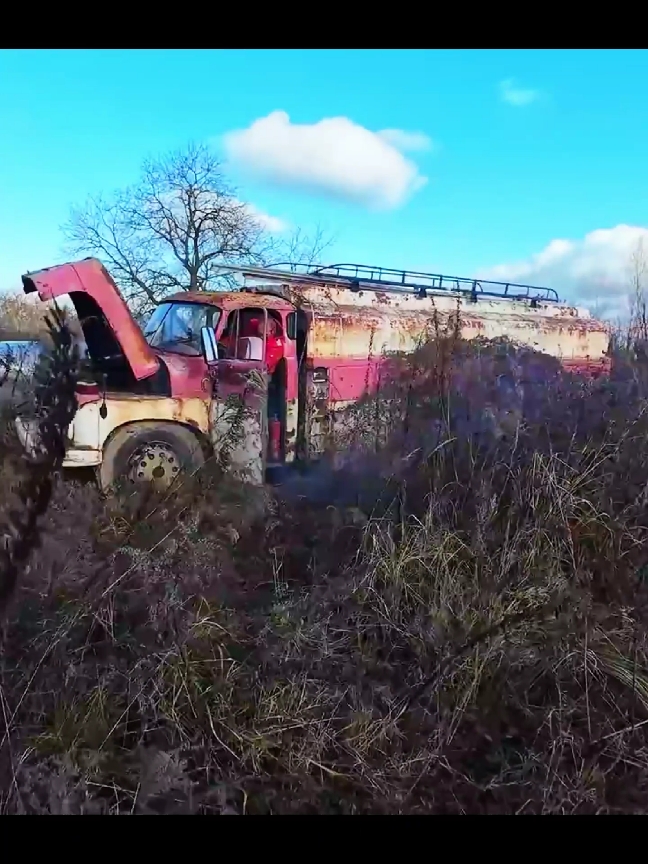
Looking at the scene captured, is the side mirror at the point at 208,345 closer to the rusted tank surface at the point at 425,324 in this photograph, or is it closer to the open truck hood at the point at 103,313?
the open truck hood at the point at 103,313

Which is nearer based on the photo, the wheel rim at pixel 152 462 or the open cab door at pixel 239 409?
the wheel rim at pixel 152 462

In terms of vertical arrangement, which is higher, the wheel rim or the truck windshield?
the truck windshield

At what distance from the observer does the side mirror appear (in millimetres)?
5023

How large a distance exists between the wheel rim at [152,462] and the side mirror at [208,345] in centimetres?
83

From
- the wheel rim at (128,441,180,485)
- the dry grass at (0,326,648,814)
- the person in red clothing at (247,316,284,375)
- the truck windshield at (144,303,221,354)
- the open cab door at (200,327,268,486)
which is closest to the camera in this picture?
the dry grass at (0,326,648,814)

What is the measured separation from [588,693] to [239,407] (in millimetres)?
3178

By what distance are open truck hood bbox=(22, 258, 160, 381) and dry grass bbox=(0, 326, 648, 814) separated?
1198mm

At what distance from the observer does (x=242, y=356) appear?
17.0 ft

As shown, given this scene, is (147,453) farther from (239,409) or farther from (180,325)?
(180,325)

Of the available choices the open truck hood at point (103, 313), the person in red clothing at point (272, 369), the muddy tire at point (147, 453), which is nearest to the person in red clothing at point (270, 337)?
the person in red clothing at point (272, 369)

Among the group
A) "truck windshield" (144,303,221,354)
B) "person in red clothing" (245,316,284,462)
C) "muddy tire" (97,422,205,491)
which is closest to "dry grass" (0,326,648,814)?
"muddy tire" (97,422,205,491)

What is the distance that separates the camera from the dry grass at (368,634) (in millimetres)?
2504

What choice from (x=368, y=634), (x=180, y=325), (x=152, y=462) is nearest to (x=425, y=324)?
(x=180, y=325)

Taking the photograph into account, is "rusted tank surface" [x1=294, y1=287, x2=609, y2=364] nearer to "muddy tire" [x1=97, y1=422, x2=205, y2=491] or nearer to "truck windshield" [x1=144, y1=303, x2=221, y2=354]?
"truck windshield" [x1=144, y1=303, x2=221, y2=354]
